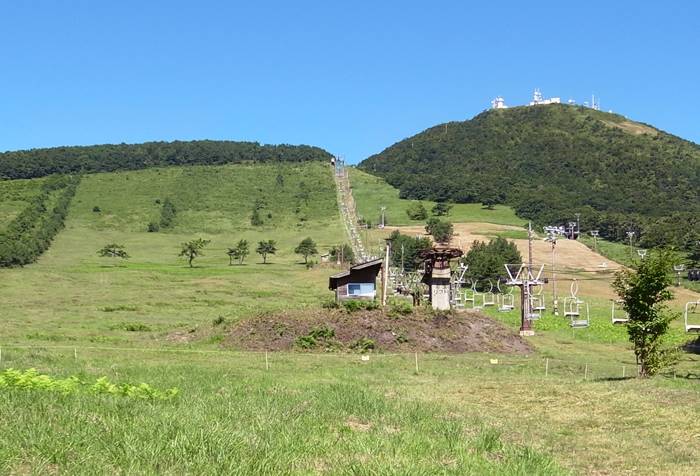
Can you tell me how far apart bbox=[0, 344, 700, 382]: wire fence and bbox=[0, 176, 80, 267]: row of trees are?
272ft

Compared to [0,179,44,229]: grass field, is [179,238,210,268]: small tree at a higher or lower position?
lower

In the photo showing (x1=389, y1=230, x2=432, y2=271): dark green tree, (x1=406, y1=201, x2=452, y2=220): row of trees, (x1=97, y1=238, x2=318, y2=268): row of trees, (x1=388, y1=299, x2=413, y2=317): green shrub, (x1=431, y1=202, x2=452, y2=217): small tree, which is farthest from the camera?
(x1=431, y1=202, x2=452, y2=217): small tree

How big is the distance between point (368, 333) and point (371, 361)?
5.84 meters

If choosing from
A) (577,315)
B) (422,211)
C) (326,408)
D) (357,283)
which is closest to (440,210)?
(422,211)

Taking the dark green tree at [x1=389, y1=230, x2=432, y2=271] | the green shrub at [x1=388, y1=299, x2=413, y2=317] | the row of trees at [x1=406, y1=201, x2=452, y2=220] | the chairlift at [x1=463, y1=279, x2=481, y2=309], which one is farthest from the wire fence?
the row of trees at [x1=406, y1=201, x2=452, y2=220]

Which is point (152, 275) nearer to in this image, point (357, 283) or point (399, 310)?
point (357, 283)

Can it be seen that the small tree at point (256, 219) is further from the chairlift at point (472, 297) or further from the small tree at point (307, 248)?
the chairlift at point (472, 297)

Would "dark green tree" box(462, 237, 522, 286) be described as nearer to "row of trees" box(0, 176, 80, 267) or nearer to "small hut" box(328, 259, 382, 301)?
"small hut" box(328, 259, 382, 301)

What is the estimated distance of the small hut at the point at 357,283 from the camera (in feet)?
187

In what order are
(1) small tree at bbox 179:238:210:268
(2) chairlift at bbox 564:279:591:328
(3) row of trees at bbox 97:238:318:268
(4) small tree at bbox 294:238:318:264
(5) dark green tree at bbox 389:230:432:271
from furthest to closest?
(4) small tree at bbox 294:238:318:264, (3) row of trees at bbox 97:238:318:268, (1) small tree at bbox 179:238:210:268, (5) dark green tree at bbox 389:230:432:271, (2) chairlift at bbox 564:279:591:328

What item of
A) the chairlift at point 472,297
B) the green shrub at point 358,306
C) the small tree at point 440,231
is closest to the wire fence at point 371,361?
the green shrub at point 358,306

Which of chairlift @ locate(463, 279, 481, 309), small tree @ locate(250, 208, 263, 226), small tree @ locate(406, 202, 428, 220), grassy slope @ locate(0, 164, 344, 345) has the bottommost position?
chairlift @ locate(463, 279, 481, 309)

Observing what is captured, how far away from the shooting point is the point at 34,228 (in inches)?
5719

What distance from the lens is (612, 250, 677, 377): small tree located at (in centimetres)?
2850
